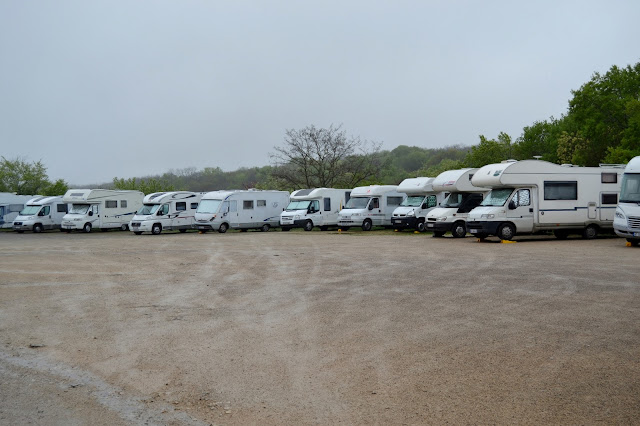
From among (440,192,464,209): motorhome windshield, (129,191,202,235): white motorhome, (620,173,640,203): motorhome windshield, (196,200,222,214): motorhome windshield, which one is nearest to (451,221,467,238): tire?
(440,192,464,209): motorhome windshield

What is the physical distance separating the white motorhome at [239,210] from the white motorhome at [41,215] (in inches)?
450

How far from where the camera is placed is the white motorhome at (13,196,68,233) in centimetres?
4016

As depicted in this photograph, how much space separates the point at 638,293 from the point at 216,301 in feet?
22.4

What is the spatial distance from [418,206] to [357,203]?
463 centimetres

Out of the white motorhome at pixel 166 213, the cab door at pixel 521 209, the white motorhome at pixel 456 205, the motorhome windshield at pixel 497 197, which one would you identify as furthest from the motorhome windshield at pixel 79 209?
the cab door at pixel 521 209

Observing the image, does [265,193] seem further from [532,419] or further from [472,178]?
[532,419]

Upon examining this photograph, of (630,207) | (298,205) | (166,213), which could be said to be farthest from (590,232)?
(166,213)

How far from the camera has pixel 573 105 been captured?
4941 centimetres

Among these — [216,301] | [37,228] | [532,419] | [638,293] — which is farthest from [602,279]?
[37,228]

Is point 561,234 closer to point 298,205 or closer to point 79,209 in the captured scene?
point 298,205

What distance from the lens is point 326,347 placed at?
709 centimetres

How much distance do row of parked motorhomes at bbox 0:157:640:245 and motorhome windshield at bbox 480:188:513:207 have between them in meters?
0.04

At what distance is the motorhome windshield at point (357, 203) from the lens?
1325 inches

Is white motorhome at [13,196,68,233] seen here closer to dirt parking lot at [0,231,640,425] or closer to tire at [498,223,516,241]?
dirt parking lot at [0,231,640,425]
